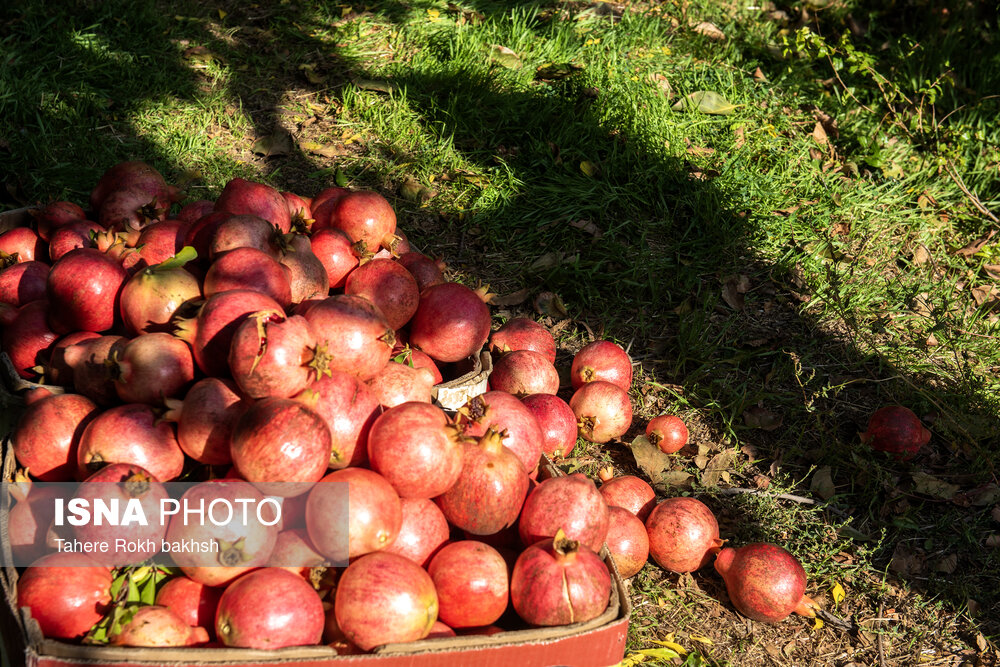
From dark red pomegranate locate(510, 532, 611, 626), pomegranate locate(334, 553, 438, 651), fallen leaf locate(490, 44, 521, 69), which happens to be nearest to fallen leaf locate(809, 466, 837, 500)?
dark red pomegranate locate(510, 532, 611, 626)

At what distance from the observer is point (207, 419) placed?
2.01 meters

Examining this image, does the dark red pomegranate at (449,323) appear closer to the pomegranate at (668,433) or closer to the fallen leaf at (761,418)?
the pomegranate at (668,433)

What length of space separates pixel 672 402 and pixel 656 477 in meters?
0.55

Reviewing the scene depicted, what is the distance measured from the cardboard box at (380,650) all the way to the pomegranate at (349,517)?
250 mm

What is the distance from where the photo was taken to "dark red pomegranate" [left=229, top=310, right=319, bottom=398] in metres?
1.97

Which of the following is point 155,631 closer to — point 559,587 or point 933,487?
point 559,587

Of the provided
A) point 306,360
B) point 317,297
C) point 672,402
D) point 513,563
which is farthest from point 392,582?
point 672,402

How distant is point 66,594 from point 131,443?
0.39 metres

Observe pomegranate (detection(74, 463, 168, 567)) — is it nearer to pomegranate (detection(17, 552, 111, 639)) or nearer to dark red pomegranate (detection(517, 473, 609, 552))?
pomegranate (detection(17, 552, 111, 639))

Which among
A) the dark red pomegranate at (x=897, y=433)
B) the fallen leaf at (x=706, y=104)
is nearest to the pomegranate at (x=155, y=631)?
the dark red pomegranate at (x=897, y=433)

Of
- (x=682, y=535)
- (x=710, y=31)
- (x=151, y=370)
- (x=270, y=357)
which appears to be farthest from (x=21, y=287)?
(x=710, y=31)

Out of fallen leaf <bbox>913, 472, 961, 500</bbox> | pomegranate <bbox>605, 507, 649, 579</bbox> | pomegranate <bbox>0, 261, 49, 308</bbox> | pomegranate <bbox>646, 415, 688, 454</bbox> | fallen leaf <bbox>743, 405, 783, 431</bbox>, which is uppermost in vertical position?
pomegranate <bbox>0, 261, 49, 308</bbox>

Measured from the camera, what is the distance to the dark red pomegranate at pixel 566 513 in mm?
2184

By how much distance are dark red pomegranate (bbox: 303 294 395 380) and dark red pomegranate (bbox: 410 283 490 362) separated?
457 millimetres
